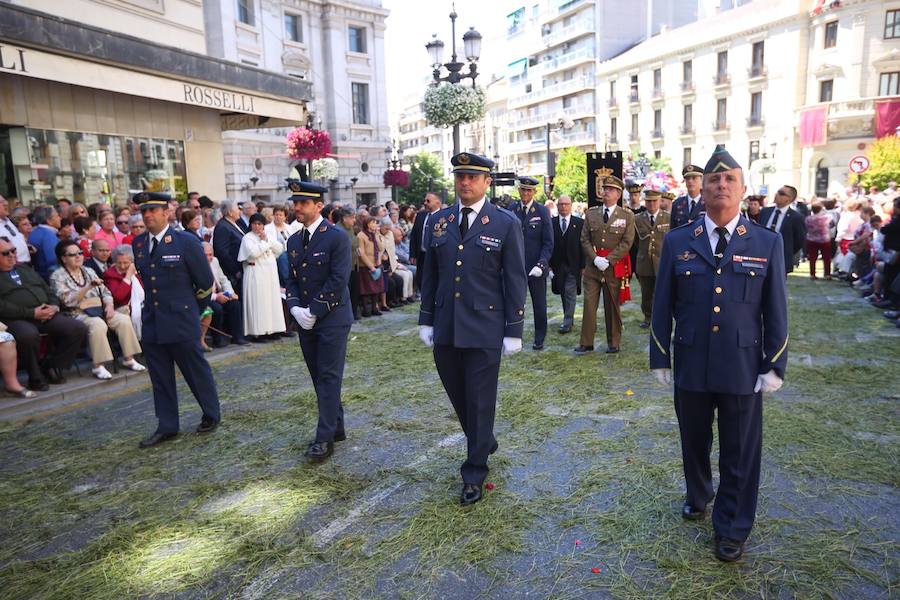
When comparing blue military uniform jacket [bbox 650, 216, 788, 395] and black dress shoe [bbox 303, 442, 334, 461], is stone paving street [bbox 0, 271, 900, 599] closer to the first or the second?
black dress shoe [bbox 303, 442, 334, 461]

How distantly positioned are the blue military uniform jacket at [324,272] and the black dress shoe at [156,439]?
1728mm

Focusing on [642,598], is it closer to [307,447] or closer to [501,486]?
[501,486]

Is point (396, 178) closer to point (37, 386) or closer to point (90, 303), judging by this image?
point (90, 303)

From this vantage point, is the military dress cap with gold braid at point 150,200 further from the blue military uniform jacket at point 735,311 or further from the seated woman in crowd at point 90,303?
the blue military uniform jacket at point 735,311

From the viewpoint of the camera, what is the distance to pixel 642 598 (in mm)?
3271

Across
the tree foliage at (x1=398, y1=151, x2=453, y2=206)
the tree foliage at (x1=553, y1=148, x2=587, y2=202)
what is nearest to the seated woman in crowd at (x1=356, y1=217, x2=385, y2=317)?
the tree foliage at (x1=553, y1=148, x2=587, y2=202)

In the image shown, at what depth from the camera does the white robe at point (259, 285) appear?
30.9ft

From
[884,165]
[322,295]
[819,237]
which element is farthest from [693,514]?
[884,165]

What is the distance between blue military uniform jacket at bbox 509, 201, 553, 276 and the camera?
28.9 feet

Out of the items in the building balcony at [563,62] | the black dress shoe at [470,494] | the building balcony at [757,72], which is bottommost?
the black dress shoe at [470,494]

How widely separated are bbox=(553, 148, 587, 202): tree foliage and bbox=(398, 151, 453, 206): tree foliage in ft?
33.7

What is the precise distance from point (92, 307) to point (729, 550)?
7148 millimetres

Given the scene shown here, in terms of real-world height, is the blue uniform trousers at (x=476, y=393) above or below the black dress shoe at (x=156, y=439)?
above

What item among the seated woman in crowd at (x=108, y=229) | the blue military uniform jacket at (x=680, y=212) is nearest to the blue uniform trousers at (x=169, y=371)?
A: the seated woman in crowd at (x=108, y=229)
